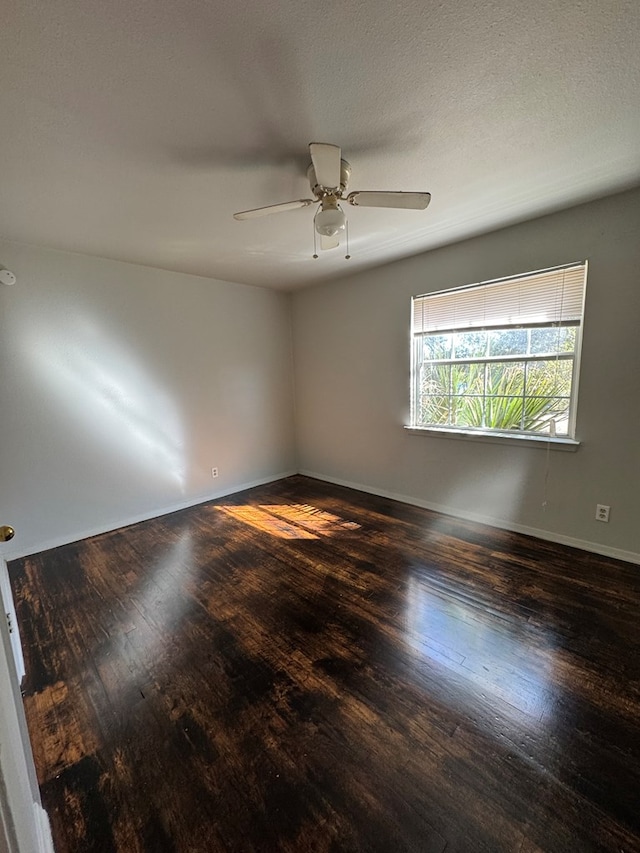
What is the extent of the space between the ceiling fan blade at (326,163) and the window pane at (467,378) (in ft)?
6.63

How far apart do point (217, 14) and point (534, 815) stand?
8.85 feet

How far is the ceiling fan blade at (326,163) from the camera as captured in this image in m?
1.45

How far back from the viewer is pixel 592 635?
5.91 feet

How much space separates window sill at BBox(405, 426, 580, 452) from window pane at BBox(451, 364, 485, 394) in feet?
1.24

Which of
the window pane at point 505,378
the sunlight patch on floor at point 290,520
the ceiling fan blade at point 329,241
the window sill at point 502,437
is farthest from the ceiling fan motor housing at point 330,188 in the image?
the sunlight patch on floor at point 290,520

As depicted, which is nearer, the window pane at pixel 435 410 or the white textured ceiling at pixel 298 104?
the white textured ceiling at pixel 298 104

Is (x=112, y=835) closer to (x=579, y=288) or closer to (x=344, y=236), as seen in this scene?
(x=344, y=236)

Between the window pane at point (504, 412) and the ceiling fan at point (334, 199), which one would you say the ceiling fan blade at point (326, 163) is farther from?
the window pane at point (504, 412)

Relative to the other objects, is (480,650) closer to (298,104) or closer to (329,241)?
(329,241)

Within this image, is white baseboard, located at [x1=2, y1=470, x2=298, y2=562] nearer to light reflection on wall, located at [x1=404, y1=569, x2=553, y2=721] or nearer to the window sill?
the window sill

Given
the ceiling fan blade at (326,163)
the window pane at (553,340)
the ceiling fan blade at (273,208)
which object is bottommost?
the window pane at (553,340)

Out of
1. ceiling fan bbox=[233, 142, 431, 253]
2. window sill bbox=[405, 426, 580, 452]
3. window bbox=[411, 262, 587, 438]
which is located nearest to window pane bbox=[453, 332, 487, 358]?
window bbox=[411, 262, 587, 438]

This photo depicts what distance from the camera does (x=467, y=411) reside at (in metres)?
3.19

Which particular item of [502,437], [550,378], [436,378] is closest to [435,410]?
[436,378]
